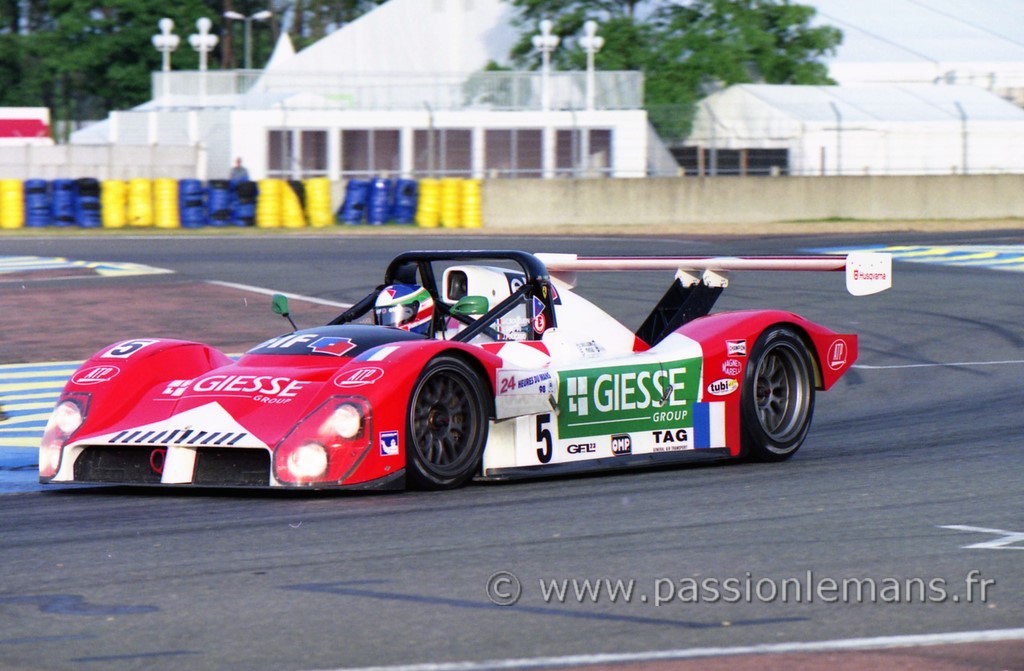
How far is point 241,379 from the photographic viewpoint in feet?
26.7

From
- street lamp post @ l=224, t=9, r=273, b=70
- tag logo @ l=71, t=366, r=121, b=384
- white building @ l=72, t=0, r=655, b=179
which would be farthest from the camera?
street lamp post @ l=224, t=9, r=273, b=70

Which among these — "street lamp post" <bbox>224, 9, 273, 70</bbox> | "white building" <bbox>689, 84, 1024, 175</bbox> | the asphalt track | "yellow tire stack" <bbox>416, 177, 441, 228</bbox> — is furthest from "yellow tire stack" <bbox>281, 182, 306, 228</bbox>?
the asphalt track

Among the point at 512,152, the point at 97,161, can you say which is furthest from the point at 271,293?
the point at 97,161

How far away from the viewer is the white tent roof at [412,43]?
47156mm

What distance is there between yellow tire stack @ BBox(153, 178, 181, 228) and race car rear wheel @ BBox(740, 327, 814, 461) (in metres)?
23.9

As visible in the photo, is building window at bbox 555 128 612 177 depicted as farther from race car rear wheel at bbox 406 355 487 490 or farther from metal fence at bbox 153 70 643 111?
race car rear wheel at bbox 406 355 487 490

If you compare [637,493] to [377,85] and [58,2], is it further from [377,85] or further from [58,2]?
[58,2]

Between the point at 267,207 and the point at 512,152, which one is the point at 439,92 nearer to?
the point at 512,152

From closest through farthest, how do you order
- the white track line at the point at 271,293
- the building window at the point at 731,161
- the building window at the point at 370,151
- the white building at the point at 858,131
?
the white track line at the point at 271,293 < the building window at the point at 731,161 < the white building at the point at 858,131 < the building window at the point at 370,151

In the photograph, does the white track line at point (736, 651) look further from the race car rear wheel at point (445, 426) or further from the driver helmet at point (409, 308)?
the driver helmet at point (409, 308)

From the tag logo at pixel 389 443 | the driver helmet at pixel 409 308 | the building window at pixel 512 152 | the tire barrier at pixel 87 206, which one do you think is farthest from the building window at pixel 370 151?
the tag logo at pixel 389 443

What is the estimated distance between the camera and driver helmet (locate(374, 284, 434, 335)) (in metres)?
9.28

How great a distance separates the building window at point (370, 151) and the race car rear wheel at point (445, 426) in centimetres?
3200

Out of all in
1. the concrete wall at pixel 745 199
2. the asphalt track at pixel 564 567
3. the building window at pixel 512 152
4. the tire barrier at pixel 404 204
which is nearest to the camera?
the asphalt track at pixel 564 567
